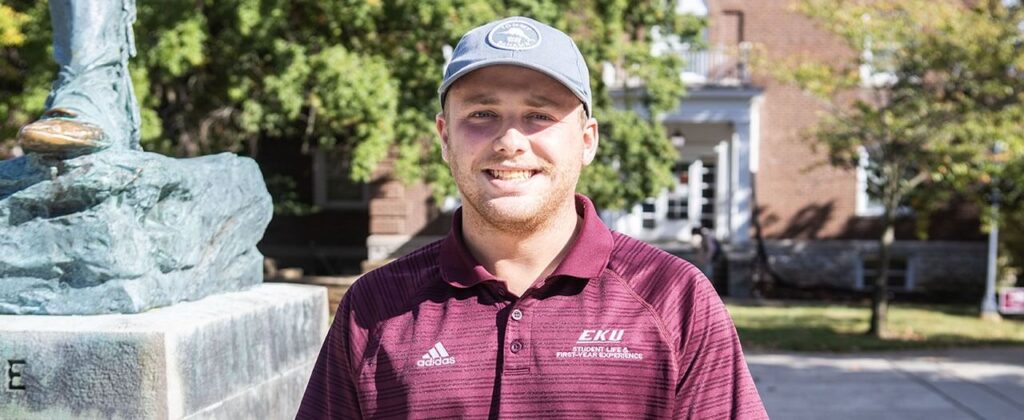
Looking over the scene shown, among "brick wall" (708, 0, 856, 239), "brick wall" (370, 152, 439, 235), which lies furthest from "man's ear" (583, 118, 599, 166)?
"brick wall" (708, 0, 856, 239)

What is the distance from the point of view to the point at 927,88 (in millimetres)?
14992

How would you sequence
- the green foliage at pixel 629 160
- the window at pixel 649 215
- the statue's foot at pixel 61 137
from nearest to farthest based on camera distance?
the statue's foot at pixel 61 137 → the green foliage at pixel 629 160 → the window at pixel 649 215

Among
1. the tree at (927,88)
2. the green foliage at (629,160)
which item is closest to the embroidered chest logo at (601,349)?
the tree at (927,88)

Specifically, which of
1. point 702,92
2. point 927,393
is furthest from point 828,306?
point 927,393

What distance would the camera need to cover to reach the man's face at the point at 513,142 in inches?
85.3

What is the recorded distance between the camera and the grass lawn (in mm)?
14234

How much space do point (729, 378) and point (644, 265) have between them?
0.30m

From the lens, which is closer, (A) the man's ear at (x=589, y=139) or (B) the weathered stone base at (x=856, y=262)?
(A) the man's ear at (x=589, y=139)

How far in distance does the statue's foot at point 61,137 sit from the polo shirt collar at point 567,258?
227 cm

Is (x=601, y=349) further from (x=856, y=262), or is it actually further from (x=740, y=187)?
(x=856, y=262)

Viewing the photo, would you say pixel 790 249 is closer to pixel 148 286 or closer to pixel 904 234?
pixel 904 234

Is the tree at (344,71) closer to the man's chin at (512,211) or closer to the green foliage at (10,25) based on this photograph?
the green foliage at (10,25)

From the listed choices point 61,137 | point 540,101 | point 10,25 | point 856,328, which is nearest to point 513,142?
point 540,101

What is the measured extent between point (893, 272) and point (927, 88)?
31.6ft
